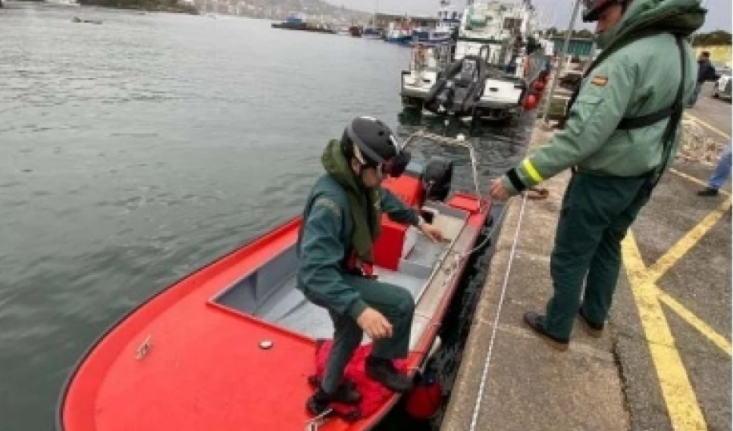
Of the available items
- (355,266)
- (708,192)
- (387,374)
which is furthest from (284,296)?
(708,192)

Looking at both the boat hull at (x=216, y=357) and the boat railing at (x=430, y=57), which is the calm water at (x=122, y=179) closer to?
the boat hull at (x=216, y=357)

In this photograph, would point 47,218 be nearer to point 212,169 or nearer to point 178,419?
point 212,169

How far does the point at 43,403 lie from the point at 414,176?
4866mm

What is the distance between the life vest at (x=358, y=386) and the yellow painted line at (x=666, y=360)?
1761 millimetres

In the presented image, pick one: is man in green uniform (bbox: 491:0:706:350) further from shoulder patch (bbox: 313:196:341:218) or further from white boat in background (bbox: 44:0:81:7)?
white boat in background (bbox: 44:0:81:7)

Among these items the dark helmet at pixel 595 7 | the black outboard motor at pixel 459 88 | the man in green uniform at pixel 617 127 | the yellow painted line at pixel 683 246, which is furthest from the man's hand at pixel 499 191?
the black outboard motor at pixel 459 88

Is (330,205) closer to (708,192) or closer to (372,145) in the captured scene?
(372,145)

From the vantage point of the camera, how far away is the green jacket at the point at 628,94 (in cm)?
280

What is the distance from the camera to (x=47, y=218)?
27.5ft

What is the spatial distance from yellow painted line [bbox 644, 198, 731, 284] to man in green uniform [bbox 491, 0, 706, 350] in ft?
6.33

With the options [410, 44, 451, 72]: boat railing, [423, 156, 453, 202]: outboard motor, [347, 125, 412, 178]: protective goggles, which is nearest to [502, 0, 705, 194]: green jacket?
[347, 125, 412, 178]: protective goggles

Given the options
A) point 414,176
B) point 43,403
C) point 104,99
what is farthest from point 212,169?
point 104,99

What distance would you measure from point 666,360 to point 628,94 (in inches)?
80.7

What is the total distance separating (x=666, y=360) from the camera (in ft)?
12.3
